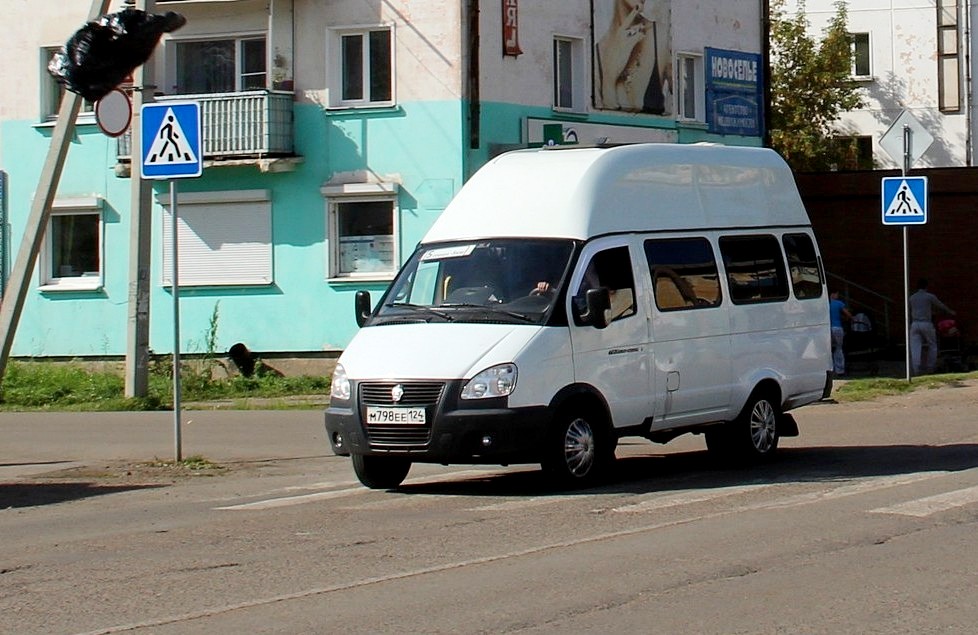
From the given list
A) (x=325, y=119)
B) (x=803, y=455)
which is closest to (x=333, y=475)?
(x=803, y=455)

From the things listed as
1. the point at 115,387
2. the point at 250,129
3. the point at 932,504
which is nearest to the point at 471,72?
the point at 250,129

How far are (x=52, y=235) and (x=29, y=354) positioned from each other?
7.46 feet

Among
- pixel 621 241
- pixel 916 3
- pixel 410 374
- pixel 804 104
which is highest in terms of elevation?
pixel 916 3

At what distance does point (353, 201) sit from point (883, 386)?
9.82 m

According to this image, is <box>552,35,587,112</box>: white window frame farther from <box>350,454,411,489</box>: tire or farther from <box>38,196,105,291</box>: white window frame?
<box>350,454,411,489</box>: tire

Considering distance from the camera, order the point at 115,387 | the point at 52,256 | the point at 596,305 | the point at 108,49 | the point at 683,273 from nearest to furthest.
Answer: the point at 596,305 → the point at 683,273 → the point at 108,49 → the point at 115,387 → the point at 52,256

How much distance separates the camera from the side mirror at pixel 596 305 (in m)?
12.5

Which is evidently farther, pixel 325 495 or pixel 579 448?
pixel 325 495

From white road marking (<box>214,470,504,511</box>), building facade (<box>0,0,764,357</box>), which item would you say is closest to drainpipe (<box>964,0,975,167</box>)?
building facade (<box>0,0,764,357</box>)

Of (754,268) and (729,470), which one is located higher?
(754,268)

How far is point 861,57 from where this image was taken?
53406 mm

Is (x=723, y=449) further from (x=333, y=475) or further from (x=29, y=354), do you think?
(x=29, y=354)

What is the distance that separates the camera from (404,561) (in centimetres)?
935

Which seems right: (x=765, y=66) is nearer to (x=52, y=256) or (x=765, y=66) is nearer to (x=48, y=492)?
(x=52, y=256)
